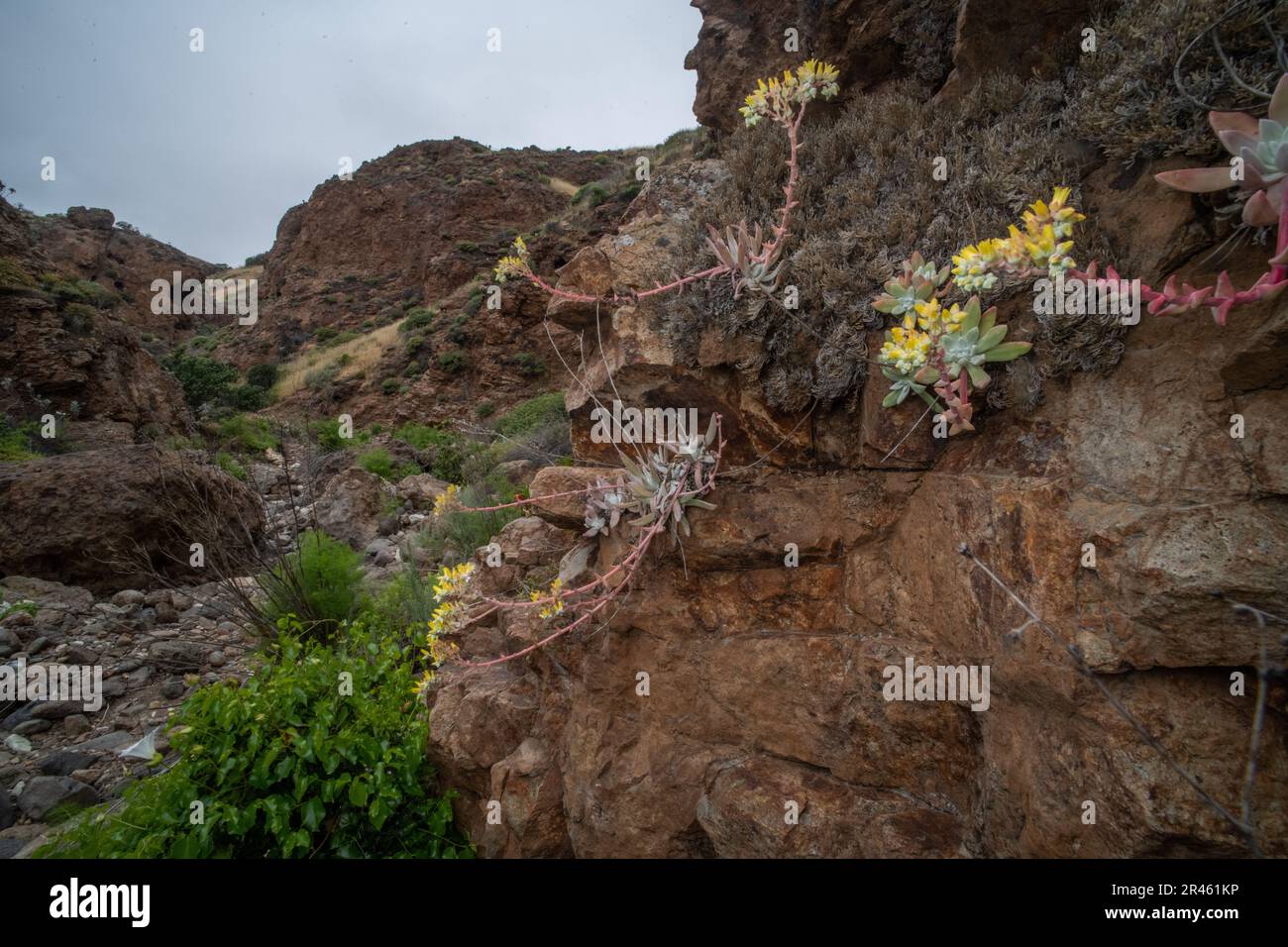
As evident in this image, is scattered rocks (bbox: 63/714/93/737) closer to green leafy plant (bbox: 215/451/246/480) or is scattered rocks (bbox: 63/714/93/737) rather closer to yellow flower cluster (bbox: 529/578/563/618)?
yellow flower cluster (bbox: 529/578/563/618)

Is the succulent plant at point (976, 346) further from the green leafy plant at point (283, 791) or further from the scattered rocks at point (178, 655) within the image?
the scattered rocks at point (178, 655)

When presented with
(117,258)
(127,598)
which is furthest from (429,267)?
(127,598)

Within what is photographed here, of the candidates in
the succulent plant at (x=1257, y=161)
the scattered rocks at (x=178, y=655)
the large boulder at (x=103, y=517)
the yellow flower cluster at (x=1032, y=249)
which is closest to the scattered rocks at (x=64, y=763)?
the scattered rocks at (x=178, y=655)

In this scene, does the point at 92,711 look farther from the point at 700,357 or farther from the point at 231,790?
the point at 700,357

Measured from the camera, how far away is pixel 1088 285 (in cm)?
145

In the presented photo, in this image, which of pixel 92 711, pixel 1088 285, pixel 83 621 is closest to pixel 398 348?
pixel 83 621

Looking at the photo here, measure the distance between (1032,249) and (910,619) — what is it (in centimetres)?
123

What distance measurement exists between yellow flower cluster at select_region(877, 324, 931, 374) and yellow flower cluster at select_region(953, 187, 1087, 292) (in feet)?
0.56

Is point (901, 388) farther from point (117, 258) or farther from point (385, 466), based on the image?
point (117, 258)

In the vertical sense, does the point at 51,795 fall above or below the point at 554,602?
below

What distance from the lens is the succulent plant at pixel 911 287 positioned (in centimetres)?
168

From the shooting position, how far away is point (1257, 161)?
3.86 ft

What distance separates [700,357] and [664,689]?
1.40 meters

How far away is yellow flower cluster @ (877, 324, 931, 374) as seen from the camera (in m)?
1.55
